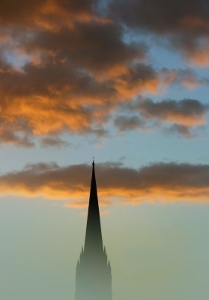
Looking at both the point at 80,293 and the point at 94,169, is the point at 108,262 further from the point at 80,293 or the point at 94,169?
the point at 94,169

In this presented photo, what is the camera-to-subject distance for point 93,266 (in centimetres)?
5603

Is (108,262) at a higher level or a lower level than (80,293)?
higher

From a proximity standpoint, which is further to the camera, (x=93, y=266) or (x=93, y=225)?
(x=93, y=225)

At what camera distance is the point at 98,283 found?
182 feet

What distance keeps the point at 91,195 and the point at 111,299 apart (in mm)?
15603

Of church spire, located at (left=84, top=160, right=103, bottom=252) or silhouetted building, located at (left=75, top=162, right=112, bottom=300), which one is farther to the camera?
church spire, located at (left=84, top=160, right=103, bottom=252)

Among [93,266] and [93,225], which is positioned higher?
[93,225]

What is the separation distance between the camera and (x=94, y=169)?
5791cm

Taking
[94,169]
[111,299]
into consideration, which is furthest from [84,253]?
[94,169]

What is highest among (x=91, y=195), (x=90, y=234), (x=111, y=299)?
(x=91, y=195)

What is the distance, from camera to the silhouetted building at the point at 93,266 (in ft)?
182

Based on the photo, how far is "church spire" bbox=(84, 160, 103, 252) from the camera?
2227 inches

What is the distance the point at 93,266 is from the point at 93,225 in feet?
19.7

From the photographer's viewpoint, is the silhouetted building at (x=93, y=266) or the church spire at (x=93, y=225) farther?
the church spire at (x=93, y=225)
